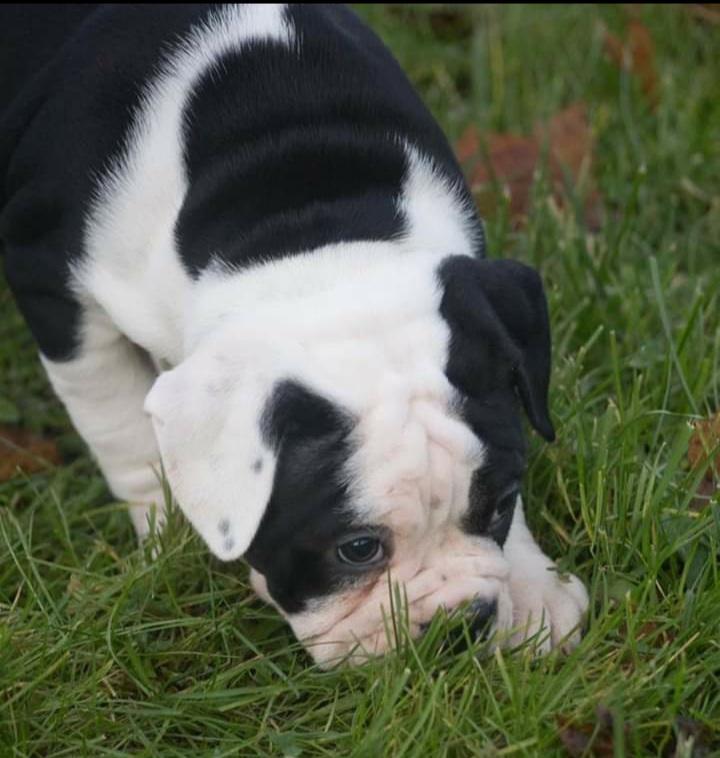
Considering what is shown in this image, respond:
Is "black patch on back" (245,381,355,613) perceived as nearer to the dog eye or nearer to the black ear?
the dog eye

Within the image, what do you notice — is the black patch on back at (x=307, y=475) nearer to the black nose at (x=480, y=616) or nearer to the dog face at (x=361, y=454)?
the dog face at (x=361, y=454)

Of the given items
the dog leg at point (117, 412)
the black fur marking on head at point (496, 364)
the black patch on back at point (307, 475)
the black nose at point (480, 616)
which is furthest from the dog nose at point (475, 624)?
the dog leg at point (117, 412)

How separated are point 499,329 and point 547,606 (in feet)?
2.05

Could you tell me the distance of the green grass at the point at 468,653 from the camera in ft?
9.14

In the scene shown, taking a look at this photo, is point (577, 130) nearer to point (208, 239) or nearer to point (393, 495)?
point (208, 239)

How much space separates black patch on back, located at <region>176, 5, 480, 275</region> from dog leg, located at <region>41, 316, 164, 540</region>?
18.7 inches

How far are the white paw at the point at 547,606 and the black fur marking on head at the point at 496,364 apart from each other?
0.59 ft

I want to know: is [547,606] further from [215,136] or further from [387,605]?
[215,136]

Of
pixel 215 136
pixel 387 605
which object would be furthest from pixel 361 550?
pixel 215 136

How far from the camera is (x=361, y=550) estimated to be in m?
2.79

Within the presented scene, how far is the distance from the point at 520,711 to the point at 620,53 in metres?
3.23

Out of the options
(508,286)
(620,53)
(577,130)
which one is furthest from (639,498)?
(620,53)

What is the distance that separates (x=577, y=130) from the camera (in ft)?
16.4

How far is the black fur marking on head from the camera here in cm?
282
